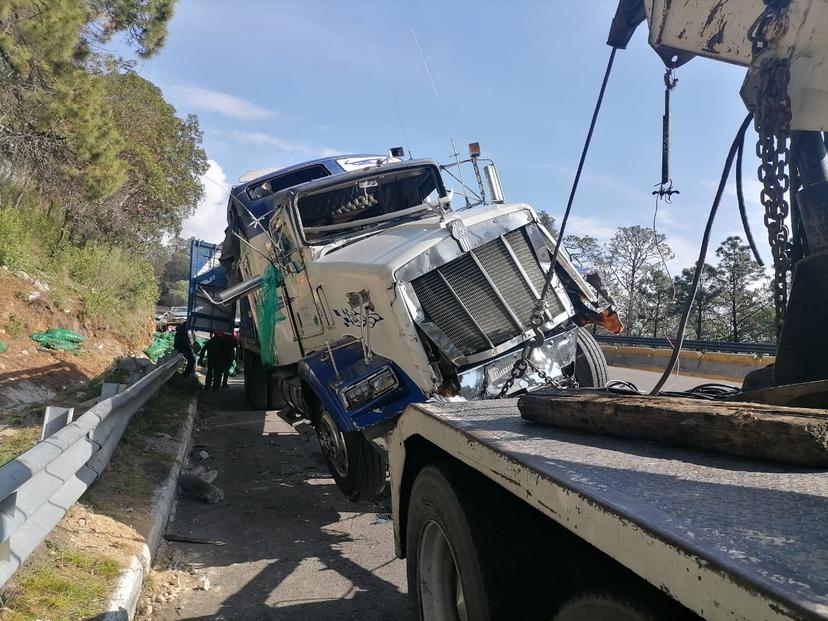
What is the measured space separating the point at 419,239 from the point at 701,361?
14965 millimetres

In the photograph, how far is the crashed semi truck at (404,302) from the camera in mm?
4848

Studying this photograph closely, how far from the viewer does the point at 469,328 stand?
4.98m

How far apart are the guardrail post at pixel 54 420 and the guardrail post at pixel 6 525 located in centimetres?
99

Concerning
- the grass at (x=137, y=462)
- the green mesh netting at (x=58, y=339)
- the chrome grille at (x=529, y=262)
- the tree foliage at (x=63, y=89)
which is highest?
the tree foliage at (x=63, y=89)

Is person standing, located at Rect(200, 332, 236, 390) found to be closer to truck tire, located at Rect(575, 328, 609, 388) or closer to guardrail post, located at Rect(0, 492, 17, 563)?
truck tire, located at Rect(575, 328, 609, 388)

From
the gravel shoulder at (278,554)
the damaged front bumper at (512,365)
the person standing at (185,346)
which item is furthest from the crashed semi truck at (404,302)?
the person standing at (185,346)

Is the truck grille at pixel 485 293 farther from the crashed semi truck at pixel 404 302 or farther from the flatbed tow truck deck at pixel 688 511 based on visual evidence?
the flatbed tow truck deck at pixel 688 511

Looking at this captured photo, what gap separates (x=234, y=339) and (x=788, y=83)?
12.0m

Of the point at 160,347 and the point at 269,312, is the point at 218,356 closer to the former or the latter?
the point at 160,347

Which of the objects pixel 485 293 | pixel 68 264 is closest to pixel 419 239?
pixel 485 293

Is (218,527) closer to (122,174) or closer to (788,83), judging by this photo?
(788,83)

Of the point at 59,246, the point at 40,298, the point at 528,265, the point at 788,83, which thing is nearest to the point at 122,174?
the point at 59,246

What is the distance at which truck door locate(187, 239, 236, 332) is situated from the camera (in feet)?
42.2

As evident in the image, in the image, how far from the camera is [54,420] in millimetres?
3773
